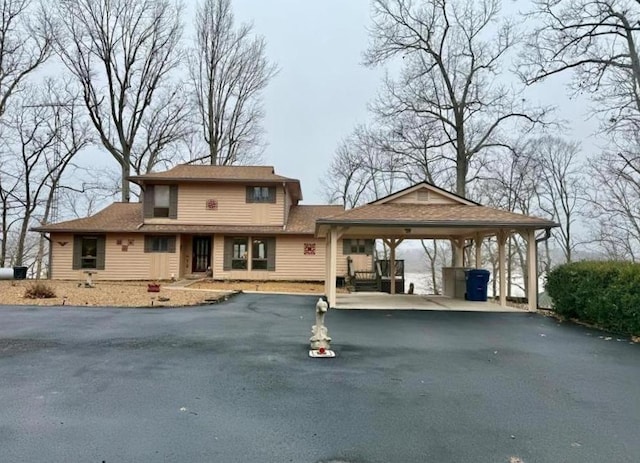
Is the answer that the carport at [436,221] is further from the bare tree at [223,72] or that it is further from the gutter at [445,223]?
the bare tree at [223,72]

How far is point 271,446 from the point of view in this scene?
3.33 meters

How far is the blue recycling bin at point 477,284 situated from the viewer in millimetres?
14195

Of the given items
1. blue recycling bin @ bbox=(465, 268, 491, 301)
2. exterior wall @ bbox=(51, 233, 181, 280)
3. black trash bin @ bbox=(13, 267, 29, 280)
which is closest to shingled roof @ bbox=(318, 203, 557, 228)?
blue recycling bin @ bbox=(465, 268, 491, 301)

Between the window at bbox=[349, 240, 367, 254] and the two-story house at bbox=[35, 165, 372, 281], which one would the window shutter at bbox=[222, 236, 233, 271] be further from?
the window at bbox=[349, 240, 367, 254]

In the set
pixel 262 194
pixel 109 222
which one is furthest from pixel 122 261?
pixel 262 194

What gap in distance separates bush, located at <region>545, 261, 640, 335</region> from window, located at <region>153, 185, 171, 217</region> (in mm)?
16803

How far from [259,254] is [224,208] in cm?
282

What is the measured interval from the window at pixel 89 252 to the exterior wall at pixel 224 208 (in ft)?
9.24

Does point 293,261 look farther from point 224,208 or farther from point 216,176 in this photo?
point 216,176

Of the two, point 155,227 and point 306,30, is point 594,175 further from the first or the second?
point 155,227

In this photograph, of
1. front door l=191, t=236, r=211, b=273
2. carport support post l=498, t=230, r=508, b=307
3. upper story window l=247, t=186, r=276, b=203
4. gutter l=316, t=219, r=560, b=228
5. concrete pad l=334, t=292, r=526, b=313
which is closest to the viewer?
gutter l=316, t=219, r=560, b=228

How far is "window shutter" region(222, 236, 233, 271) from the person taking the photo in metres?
20.7

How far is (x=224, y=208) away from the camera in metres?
21.2

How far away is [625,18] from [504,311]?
9.98 meters
